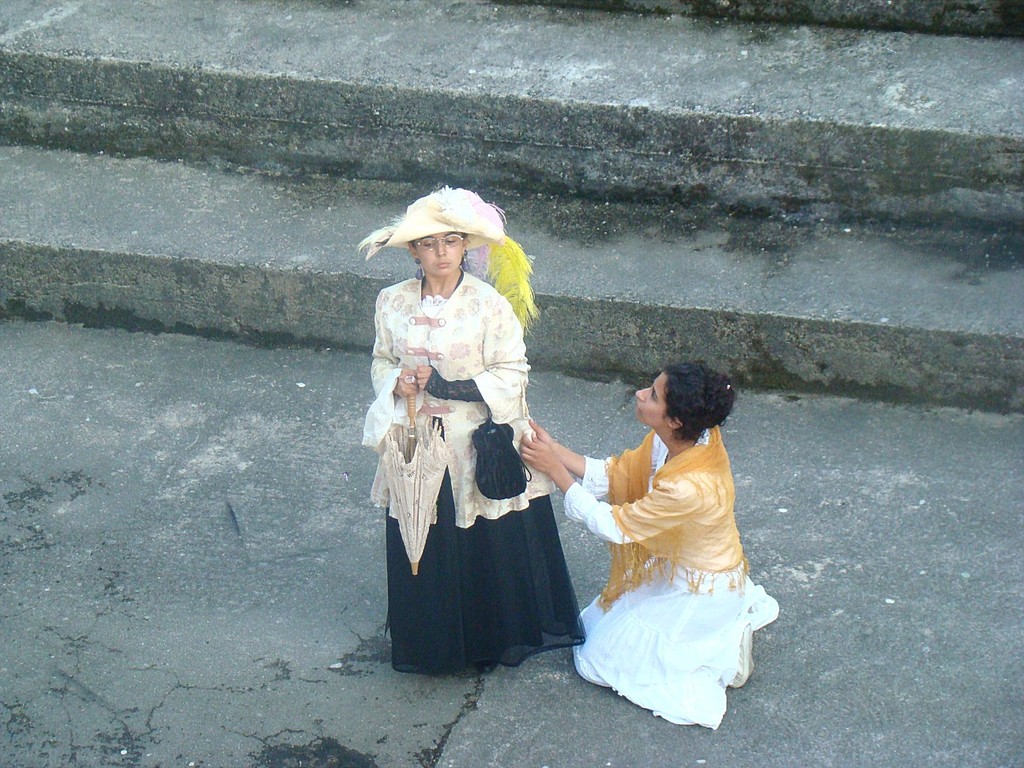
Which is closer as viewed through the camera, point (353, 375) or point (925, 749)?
point (925, 749)

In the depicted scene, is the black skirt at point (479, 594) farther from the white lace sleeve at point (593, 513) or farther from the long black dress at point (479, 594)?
the white lace sleeve at point (593, 513)

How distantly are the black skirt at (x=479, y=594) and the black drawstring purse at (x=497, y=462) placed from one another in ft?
0.47

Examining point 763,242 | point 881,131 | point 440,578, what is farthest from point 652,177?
point 440,578

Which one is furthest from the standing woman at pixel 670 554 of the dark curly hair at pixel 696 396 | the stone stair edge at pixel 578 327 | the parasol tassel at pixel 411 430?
the stone stair edge at pixel 578 327

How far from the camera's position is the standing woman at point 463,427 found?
3.61 metres

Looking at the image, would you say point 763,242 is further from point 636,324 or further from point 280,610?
point 280,610

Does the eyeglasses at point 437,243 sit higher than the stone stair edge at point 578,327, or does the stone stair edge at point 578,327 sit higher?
the eyeglasses at point 437,243

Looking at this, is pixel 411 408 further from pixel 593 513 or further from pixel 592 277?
pixel 592 277

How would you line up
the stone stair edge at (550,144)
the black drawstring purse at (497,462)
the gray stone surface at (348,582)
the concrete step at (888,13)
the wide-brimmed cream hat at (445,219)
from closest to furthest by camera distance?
the wide-brimmed cream hat at (445,219)
the black drawstring purse at (497,462)
the gray stone surface at (348,582)
the stone stair edge at (550,144)
the concrete step at (888,13)

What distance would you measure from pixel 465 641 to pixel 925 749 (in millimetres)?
1518

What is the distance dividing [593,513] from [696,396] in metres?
0.50

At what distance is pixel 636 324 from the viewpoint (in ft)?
18.2

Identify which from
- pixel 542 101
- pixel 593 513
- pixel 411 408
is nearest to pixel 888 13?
pixel 542 101

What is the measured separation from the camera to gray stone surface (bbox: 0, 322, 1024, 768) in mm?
3807
